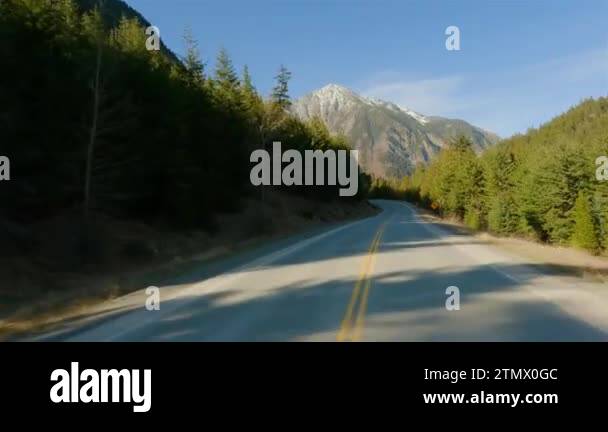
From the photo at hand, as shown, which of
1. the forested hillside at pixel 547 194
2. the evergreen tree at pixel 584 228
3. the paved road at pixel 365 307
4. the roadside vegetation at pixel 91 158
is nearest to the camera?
the paved road at pixel 365 307

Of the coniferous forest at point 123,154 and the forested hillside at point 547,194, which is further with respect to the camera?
the forested hillside at point 547,194

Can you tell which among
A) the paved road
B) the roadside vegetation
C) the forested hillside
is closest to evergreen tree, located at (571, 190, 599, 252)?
the forested hillside

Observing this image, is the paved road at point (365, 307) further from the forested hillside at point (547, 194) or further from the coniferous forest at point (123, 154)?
the forested hillside at point (547, 194)

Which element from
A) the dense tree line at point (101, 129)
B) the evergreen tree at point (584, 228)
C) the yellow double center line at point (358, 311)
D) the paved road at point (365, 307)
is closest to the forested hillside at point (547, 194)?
the evergreen tree at point (584, 228)

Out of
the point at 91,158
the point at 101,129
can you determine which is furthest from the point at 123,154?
the point at 91,158

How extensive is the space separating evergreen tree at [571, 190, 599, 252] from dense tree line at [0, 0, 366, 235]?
25283 mm

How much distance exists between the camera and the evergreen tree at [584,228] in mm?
41219

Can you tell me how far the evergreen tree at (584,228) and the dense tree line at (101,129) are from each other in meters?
25.3

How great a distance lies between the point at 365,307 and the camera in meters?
10.4

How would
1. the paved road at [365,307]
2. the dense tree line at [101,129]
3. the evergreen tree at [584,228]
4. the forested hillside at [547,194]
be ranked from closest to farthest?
the paved road at [365,307] → the dense tree line at [101,129] → the evergreen tree at [584,228] → the forested hillside at [547,194]

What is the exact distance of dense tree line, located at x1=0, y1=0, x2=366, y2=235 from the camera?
20.6 meters
